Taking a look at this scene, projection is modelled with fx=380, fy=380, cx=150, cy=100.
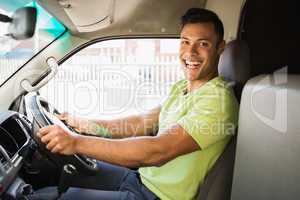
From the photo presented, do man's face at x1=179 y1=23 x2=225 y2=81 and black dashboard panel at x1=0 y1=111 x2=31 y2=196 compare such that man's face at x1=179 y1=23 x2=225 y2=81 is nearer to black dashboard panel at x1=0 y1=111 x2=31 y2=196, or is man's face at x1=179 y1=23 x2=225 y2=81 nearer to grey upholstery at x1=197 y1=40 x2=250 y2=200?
grey upholstery at x1=197 y1=40 x2=250 y2=200

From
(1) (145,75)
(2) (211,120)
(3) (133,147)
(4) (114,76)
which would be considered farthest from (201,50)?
(4) (114,76)

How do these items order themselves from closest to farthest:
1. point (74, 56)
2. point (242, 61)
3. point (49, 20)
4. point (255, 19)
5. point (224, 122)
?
point (224, 122)
point (242, 61)
point (255, 19)
point (49, 20)
point (74, 56)

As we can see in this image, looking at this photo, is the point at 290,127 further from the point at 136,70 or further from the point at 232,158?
the point at 136,70

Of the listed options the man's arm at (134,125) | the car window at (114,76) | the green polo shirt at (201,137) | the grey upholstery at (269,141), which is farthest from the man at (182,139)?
the car window at (114,76)

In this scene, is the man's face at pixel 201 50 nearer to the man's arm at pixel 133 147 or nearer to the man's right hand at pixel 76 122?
the man's arm at pixel 133 147

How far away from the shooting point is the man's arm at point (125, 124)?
1.86m

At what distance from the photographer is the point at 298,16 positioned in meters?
2.18

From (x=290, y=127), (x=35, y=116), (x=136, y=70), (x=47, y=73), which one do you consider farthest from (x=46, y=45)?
(x=290, y=127)

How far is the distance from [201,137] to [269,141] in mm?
332

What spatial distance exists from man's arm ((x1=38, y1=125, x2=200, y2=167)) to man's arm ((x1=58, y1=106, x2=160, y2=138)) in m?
0.60

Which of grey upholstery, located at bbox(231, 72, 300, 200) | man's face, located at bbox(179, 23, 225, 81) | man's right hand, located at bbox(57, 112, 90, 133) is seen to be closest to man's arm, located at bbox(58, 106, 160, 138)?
man's right hand, located at bbox(57, 112, 90, 133)

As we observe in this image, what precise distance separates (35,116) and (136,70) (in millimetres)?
1274

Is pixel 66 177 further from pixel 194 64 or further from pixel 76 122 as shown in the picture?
pixel 194 64

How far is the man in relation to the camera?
4.09 ft
